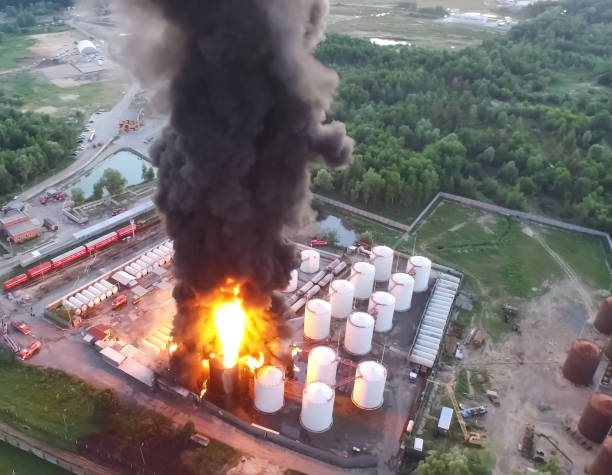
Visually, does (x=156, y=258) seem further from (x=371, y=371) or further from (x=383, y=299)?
(x=371, y=371)

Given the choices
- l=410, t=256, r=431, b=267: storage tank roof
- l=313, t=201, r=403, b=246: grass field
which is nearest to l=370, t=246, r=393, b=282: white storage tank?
l=410, t=256, r=431, b=267: storage tank roof

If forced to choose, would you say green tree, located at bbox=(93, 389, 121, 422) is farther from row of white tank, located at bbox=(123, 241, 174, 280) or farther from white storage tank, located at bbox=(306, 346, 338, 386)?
row of white tank, located at bbox=(123, 241, 174, 280)

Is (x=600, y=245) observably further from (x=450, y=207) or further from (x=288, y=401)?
(x=288, y=401)

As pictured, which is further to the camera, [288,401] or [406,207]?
[406,207]

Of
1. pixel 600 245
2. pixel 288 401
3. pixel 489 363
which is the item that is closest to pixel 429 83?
pixel 600 245

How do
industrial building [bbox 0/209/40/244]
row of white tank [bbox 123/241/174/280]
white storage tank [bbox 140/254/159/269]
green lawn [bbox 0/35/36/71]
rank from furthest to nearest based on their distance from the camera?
green lawn [bbox 0/35/36/71] < industrial building [bbox 0/209/40/244] < white storage tank [bbox 140/254/159/269] < row of white tank [bbox 123/241/174/280]

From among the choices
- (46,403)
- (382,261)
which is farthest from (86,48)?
(46,403)

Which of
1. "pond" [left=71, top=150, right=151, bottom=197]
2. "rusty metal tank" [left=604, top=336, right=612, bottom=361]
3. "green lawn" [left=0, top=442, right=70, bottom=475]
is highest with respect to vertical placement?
"rusty metal tank" [left=604, top=336, right=612, bottom=361]
